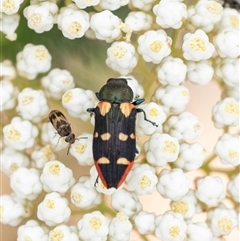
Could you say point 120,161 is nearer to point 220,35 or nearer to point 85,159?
point 85,159

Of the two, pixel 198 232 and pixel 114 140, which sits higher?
pixel 114 140

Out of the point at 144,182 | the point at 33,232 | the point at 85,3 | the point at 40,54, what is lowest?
the point at 33,232

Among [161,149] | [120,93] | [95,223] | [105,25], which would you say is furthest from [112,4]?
[95,223]

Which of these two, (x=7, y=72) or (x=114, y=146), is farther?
(x=7, y=72)

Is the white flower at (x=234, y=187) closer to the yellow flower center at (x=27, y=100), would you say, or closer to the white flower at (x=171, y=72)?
the white flower at (x=171, y=72)

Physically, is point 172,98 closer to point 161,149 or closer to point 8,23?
point 161,149

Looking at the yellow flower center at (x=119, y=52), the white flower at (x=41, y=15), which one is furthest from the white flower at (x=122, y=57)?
the white flower at (x=41, y=15)
